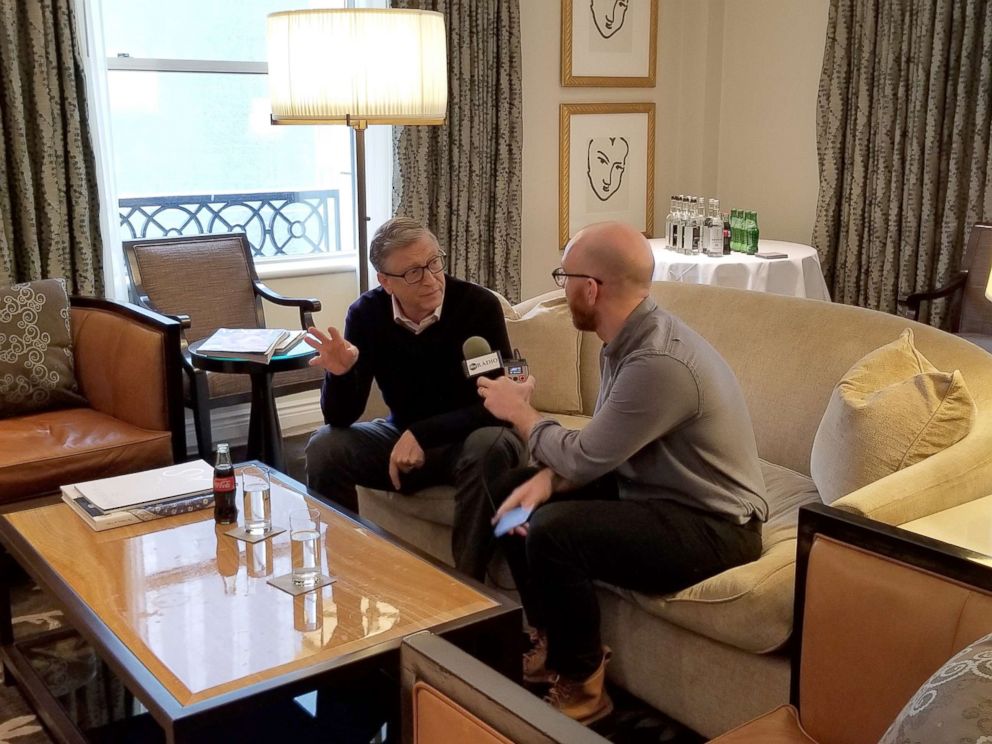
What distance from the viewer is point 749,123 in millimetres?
5664

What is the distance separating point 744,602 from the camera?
2.03 m

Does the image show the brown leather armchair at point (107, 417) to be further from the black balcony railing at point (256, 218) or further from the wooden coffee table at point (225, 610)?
the black balcony railing at point (256, 218)

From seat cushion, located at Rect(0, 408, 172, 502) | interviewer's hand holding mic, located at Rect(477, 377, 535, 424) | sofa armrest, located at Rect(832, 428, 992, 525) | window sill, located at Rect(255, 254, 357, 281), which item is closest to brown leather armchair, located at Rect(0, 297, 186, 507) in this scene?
seat cushion, located at Rect(0, 408, 172, 502)

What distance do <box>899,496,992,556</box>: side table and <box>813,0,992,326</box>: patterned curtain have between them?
3014 mm

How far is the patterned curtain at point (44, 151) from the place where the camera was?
3.64 meters

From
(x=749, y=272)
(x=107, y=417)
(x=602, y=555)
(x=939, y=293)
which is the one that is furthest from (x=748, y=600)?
(x=939, y=293)

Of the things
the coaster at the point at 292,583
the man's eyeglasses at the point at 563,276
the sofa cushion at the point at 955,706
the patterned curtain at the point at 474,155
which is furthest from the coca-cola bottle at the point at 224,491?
the patterned curtain at the point at 474,155

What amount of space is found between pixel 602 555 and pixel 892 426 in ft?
2.12

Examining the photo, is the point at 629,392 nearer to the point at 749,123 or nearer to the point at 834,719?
the point at 834,719

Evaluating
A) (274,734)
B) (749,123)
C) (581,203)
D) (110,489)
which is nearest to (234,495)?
(110,489)

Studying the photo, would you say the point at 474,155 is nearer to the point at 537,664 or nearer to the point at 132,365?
the point at 132,365

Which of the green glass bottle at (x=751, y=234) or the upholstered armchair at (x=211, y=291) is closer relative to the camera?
the upholstered armchair at (x=211, y=291)

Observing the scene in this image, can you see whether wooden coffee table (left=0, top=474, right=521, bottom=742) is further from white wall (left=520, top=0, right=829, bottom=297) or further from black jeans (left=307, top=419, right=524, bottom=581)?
white wall (left=520, top=0, right=829, bottom=297)

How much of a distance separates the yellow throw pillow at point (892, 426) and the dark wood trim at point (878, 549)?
491mm
